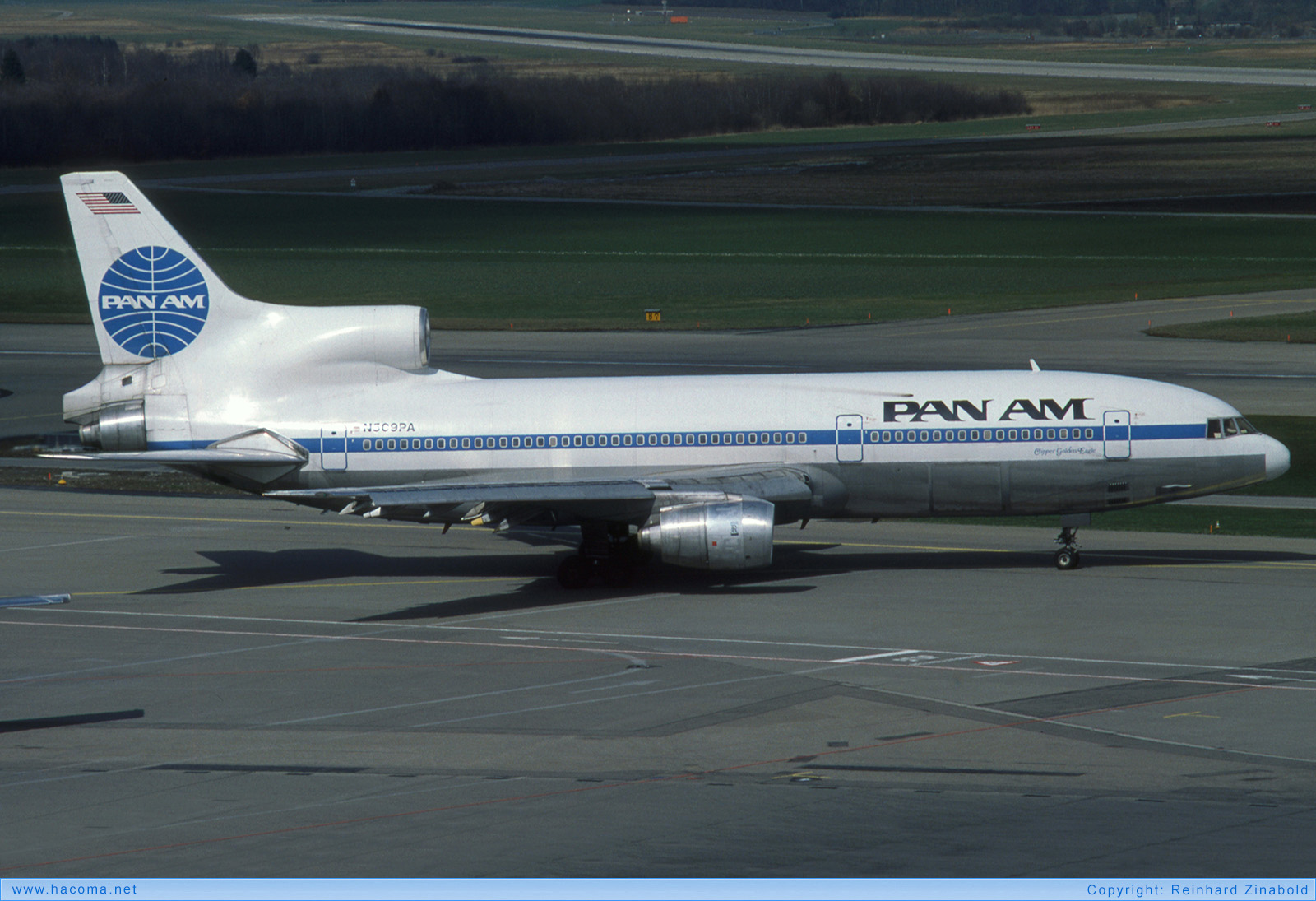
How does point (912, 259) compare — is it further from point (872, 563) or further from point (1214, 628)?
point (1214, 628)

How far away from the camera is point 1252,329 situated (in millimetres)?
85438

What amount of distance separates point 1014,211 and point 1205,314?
5441cm

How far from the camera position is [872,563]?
4350cm

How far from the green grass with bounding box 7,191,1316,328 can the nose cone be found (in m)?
53.1

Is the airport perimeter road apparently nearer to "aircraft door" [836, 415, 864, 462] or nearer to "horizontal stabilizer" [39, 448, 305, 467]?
"aircraft door" [836, 415, 864, 462]

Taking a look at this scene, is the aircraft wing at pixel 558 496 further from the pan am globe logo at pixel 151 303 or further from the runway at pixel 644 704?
the pan am globe logo at pixel 151 303

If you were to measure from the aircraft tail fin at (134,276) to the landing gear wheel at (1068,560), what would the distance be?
860 inches

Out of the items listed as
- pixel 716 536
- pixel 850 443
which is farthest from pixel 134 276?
pixel 850 443

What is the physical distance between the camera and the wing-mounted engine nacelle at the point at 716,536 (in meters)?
38.0

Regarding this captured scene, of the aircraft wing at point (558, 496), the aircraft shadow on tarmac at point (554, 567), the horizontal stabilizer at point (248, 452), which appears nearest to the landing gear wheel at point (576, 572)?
the aircraft shadow on tarmac at point (554, 567)

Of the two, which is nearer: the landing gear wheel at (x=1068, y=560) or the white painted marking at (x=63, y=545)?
the landing gear wheel at (x=1068, y=560)

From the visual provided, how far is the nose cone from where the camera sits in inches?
1628

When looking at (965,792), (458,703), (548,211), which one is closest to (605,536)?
(458,703)

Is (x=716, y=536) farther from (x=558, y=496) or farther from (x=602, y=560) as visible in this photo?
(x=602, y=560)
